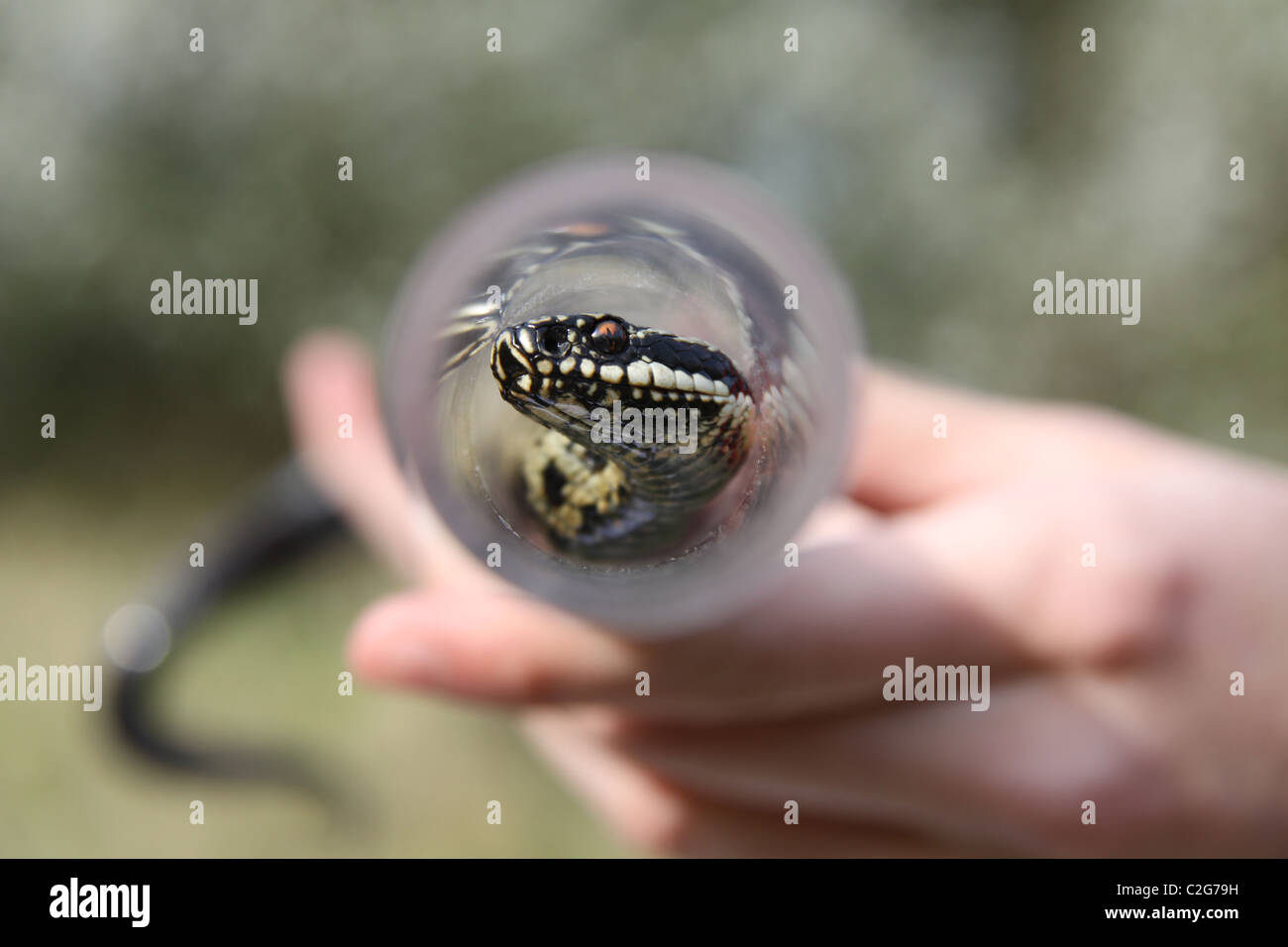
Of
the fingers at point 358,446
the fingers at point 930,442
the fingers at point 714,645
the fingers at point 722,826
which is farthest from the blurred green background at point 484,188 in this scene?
the fingers at point 714,645

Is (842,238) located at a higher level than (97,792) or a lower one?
higher

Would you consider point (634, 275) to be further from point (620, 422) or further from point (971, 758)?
point (971, 758)

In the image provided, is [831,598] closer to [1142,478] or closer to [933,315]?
[1142,478]

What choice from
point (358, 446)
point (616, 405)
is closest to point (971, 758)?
point (616, 405)

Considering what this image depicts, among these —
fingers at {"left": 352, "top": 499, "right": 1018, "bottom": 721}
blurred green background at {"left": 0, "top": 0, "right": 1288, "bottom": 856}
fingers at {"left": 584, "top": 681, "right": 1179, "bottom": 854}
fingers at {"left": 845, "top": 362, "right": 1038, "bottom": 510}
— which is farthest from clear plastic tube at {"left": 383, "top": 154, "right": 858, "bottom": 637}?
blurred green background at {"left": 0, "top": 0, "right": 1288, "bottom": 856}

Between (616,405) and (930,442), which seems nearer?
(616,405)
